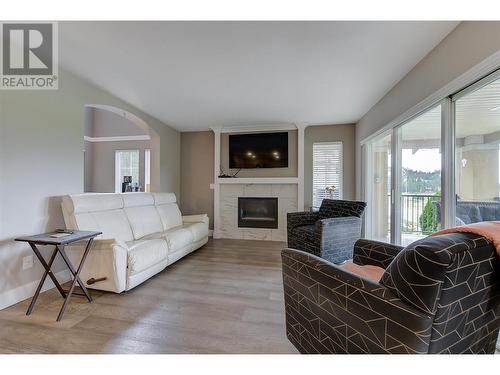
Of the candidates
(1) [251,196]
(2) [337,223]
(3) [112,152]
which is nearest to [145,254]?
(2) [337,223]

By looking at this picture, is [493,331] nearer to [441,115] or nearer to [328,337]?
[328,337]

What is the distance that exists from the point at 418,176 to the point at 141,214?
11.9ft

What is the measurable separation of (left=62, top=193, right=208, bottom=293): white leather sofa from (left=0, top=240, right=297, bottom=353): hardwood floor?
0.65 feet

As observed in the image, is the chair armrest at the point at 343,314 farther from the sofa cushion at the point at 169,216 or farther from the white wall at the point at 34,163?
the sofa cushion at the point at 169,216

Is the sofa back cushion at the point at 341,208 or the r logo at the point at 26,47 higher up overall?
the r logo at the point at 26,47

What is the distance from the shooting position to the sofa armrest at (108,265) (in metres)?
2.23

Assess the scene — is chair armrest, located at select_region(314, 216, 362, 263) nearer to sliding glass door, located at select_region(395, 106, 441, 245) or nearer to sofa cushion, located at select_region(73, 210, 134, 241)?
sliding glass door, located at select_region(395, 106, 441, 245)

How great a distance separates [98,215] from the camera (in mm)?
2723

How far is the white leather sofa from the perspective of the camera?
7.47ft

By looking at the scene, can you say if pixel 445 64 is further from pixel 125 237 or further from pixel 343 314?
pixel 125 237

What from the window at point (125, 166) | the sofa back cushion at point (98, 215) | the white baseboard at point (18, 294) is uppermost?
the window at point (125, 166)

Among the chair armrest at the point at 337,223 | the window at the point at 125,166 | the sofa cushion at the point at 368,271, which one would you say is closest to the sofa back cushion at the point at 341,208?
the chair armrest at the point at 337,223
